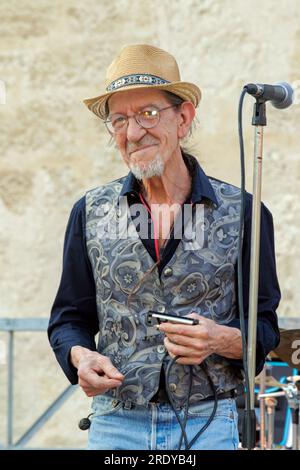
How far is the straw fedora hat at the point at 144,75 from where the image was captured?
3.00m

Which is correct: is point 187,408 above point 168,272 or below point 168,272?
below

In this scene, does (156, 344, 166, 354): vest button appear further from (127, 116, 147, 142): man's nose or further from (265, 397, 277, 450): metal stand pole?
(265, 397, 277, 450): metal stand pole

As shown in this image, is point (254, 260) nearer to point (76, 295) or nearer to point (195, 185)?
point (195, 185)

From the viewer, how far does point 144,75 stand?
301 centimetres

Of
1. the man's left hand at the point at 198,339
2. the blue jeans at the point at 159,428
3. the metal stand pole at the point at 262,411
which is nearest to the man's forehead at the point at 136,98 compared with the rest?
the man's left hand at the point at 198,339

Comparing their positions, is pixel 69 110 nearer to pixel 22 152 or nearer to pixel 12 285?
pixel 22 152

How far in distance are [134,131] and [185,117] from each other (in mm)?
224

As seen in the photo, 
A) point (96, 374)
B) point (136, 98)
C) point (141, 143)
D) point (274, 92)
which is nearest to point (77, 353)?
point (96, 374)

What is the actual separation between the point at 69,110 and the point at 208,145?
1.48 meters

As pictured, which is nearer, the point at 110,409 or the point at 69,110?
the point at 110,409

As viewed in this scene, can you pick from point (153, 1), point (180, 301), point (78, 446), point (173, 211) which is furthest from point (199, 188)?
point (153, 1)

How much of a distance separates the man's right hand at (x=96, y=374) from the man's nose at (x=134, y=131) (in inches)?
24.3

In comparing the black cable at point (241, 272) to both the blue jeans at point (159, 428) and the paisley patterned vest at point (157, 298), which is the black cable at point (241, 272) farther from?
the blue jeans at point (159, 428)

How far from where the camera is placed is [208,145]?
9891 mm
